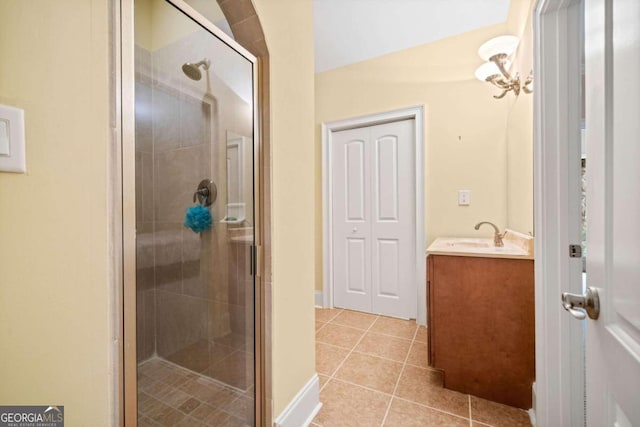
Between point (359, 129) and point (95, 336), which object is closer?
point (95, 336)

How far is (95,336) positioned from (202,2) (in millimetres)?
1746

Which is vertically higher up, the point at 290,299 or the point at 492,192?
the point at 492,192

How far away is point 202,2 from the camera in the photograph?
4.99ft

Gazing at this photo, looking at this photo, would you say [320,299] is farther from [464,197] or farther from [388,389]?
[464,197]

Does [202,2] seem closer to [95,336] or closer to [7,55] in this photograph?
[7,55]

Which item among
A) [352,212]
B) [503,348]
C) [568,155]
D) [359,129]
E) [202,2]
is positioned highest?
[202,2]

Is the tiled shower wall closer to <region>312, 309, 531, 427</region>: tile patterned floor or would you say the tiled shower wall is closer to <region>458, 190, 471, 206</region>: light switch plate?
<region>312, 309, 531, 427</region>: tile patterned floor

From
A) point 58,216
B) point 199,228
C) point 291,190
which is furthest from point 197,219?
point 58,216

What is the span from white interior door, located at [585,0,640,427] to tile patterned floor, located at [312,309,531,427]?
0.98 m

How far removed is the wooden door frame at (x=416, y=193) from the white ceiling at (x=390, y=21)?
23.9 inches

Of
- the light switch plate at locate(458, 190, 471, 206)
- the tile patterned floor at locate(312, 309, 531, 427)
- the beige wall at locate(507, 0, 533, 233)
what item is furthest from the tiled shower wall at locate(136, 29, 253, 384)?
the light switch plate at locate(458, 190, 471, 206)

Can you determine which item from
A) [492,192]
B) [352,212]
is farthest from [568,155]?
[352,212]

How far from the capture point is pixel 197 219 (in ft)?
3.63

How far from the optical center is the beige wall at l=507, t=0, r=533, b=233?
155 centimetres
